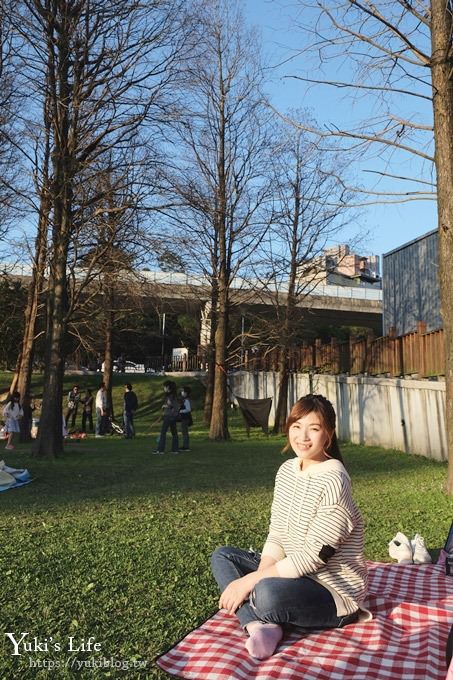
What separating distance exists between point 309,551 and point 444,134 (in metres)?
6.98

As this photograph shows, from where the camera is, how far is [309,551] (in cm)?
387

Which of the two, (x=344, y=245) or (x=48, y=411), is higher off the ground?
(x=344, y=245)

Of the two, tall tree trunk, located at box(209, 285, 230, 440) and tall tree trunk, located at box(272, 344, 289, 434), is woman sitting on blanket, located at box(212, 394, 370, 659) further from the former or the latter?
tall tree trunk, located at box(272, 344, 289, 434)

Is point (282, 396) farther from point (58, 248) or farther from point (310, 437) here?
point (310, 437)

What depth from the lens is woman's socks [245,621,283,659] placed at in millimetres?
3562

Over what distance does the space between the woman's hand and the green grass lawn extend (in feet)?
0.88

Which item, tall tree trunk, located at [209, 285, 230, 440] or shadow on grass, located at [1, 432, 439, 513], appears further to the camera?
tall tree trunk, located at [209, 285, 230, 440]

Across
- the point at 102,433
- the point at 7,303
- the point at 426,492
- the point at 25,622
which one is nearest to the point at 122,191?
the point at 426,492

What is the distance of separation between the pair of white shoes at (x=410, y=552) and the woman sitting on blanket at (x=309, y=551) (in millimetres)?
1657

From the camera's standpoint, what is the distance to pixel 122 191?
50.4 feet

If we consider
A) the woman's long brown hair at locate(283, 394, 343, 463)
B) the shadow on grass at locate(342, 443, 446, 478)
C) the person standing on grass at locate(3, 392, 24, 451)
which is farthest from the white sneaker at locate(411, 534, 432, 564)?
the person standing on grass at locate(3, 392, 24, 451)

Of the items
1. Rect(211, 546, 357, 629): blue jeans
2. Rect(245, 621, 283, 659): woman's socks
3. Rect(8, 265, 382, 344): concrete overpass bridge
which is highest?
Rect(8, 265, 382, 344): concrete overpass bridge

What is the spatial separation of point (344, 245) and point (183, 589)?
20.7 m

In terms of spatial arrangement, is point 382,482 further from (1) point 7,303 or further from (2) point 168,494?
(1) point 7,303
